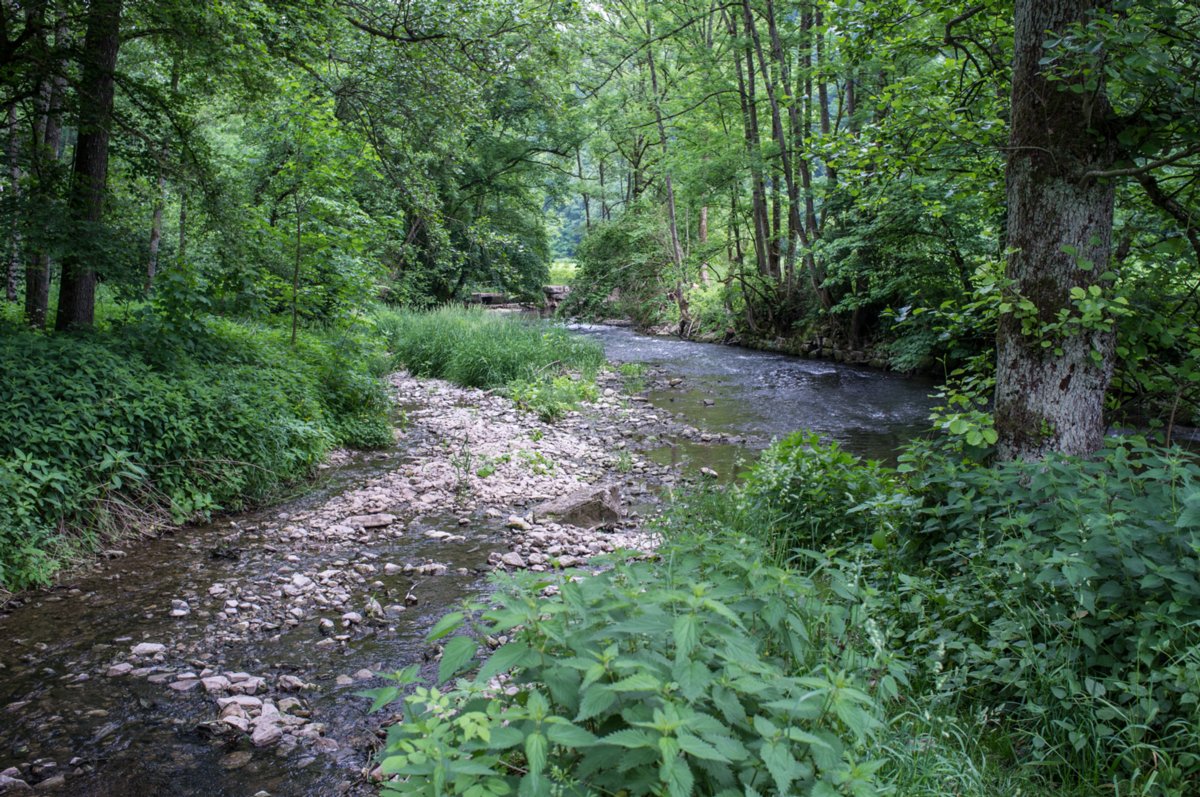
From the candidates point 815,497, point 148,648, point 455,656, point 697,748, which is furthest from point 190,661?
point 815,497

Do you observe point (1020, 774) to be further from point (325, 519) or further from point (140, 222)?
point (140, 222)

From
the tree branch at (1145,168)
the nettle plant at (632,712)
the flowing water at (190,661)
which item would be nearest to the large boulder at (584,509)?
the flowing water at (190,661)

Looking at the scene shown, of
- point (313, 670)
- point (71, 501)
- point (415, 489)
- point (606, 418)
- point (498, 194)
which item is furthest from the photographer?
point (498, 194)

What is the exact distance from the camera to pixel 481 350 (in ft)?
43.9

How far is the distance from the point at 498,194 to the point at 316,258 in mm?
16603

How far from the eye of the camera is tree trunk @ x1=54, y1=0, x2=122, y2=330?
643cm

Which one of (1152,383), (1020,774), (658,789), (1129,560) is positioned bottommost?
(1020,774)

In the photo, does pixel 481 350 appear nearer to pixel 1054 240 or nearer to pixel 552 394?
pixel 552 394

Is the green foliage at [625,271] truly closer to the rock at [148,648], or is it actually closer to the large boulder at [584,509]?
the large boulder at [584,509]

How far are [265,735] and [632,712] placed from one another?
249cm

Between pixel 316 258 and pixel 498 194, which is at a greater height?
pixel 498 194

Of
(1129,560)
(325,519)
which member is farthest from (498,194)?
(1129,560)

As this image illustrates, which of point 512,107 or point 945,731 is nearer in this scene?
point 945,731

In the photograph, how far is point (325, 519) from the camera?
618cm
